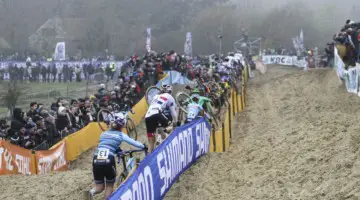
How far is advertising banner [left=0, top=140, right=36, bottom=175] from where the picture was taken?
43.1ft

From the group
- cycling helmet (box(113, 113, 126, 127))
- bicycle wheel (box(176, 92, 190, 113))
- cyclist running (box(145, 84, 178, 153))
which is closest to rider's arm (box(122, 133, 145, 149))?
cycling helmet (box(113, 113, 126, 127))

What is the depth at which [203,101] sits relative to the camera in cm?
1569

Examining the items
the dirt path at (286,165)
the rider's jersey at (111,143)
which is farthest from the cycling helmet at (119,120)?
the dirt path at (286,165)

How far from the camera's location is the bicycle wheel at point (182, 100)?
15.0 metres

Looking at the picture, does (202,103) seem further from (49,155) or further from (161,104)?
(49,155)

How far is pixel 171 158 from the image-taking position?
35.7ft

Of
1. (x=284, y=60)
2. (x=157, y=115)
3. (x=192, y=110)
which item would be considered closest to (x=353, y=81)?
(x=192, y=110)

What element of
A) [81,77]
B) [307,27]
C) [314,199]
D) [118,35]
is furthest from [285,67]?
[314,199]

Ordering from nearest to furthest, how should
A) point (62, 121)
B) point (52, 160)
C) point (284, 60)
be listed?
point (52, 160) → point (62, 121) → point (284, 60)

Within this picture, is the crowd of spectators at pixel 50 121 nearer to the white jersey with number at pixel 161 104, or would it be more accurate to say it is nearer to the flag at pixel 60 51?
the white jersey with number at pixel 161 104

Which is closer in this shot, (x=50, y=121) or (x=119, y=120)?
(x=119, y=120)

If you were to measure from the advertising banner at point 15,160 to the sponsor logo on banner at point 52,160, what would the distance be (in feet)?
0.76

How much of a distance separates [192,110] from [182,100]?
5.52 feet

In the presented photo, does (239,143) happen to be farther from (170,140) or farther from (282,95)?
(282,95)
